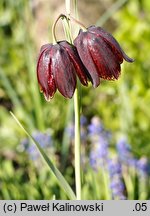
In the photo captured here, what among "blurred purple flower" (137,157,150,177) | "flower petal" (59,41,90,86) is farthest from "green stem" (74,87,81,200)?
"blurred purple flower" (137,157,150,177)

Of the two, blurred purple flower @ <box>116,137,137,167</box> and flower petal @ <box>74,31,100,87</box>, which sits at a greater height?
blurred purple flower @ <box>116,137,137,167</box>

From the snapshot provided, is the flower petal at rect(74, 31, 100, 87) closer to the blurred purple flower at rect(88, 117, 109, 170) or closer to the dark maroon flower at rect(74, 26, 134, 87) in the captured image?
the dark maroon flower at rect(74, 26, 134, 87)

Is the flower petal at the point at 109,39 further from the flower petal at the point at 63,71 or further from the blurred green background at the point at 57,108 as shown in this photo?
the blurred green background at the point at 57,108

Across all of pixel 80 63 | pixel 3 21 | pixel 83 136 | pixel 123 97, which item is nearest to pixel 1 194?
pixel 83 136

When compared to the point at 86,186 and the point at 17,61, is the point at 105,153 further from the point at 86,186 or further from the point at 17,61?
the point at 17,61

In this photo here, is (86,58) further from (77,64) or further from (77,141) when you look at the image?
(77,141)

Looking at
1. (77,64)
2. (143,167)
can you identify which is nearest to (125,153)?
(143,167)

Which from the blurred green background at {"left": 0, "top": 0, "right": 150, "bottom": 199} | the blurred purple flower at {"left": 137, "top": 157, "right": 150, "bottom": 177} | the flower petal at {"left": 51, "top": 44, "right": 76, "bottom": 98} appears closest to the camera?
the flower petal at {"left": 51, "top": 44, "right": 76, "bottom": 98}
